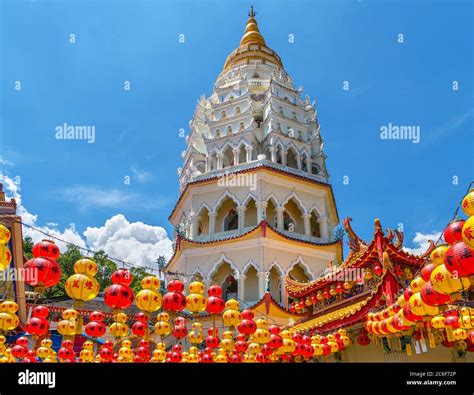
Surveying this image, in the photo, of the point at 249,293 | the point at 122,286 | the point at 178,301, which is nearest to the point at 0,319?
the point at 122,286

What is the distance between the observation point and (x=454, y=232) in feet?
21.2

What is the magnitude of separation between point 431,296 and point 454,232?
4.53ft

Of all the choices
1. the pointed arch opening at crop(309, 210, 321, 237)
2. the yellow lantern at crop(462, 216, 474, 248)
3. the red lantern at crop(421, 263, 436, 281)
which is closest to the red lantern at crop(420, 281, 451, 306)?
the red lantern at crop(421, 263, 436, 281)

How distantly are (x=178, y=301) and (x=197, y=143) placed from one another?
53.8 feet

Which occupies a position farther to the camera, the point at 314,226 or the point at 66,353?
the point at 314,226

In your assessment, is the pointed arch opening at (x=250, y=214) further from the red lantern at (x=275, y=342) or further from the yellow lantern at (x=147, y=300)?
the yellow lantern at (x=147, y=300)

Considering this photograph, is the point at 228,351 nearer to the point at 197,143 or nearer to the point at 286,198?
the point at 286,198

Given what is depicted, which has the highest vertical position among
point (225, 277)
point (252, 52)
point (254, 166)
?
point (252, 52)

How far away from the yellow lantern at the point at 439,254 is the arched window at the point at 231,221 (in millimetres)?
16827

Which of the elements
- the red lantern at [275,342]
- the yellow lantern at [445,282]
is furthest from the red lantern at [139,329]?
the yellow lantern at [445,282]

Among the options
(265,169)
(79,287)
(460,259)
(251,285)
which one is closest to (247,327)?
(79,287)

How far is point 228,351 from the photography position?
13.4 metres

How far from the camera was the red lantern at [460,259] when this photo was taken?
601cm

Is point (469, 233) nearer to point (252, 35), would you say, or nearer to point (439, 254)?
point (439, 254)
